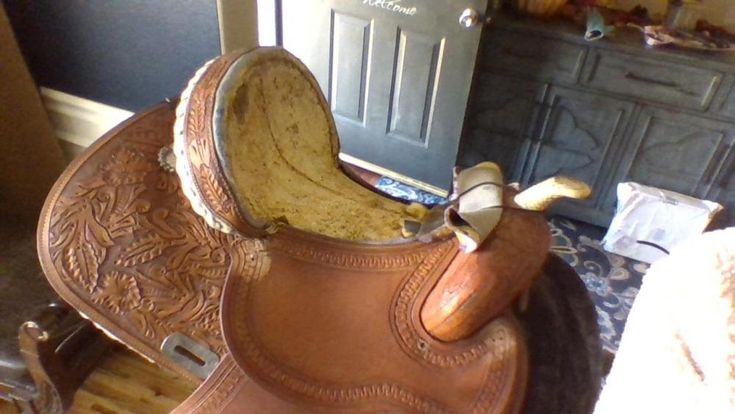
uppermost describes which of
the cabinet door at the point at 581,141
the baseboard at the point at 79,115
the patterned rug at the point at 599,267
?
the baseboard at the point at 79,115

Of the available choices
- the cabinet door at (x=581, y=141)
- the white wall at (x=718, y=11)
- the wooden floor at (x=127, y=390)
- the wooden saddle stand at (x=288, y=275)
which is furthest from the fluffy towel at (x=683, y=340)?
the white wall at (x=718, y=11)

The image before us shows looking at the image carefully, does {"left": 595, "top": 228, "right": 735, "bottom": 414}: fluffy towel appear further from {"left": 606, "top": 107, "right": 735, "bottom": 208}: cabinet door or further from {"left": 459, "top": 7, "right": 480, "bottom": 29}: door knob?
{"left": 606, "top": 107, "right": 735, "bottom": 208}: cabinet door

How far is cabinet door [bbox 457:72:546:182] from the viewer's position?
2090mm

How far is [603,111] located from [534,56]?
→ 351 mm

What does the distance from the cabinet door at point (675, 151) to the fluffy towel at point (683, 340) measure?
1.59m

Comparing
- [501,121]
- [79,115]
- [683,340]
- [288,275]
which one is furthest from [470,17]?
[683,340]

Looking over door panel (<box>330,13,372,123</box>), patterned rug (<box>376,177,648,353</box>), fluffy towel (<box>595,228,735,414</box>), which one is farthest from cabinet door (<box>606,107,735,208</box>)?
fluffy towel (<box>595,228,735,414</box>)

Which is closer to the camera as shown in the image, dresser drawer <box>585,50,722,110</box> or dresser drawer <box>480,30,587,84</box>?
dresser drawer <box>585,50,722,110</box>

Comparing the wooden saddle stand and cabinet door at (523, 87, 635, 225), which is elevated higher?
the wooden saddle stand

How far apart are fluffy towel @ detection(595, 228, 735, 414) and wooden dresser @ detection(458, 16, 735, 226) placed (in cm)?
153

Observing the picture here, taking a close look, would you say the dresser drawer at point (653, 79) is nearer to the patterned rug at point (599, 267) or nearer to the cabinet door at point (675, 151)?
the cabinet door at point (675, 151)

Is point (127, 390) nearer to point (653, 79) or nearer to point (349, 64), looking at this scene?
point (349, 64)

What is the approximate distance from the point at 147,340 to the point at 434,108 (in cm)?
169

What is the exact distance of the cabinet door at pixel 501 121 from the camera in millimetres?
2090
